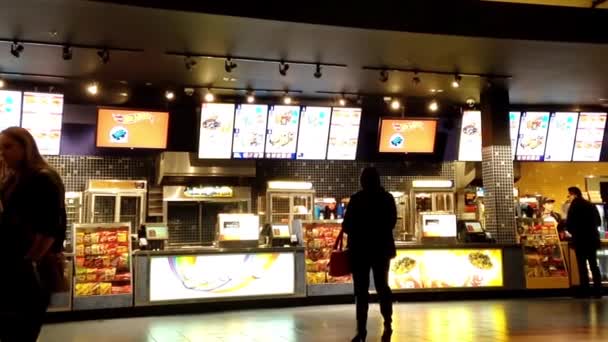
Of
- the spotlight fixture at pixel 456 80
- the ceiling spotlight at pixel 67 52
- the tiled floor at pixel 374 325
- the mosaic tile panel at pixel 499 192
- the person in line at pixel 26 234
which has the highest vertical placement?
the spotlight fixture at pixel 456 80

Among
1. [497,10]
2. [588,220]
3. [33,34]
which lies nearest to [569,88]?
[588,220]

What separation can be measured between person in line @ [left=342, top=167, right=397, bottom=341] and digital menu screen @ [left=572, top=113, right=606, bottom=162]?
24.5 feet

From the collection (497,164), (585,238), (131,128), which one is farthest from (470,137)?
(131,128)

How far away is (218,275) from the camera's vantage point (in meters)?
8.29

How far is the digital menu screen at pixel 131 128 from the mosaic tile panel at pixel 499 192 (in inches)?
214

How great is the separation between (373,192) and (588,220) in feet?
18.0

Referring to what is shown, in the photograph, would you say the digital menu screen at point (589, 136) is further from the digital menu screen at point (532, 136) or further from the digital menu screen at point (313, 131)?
the digital menu screen at point (313, 131)

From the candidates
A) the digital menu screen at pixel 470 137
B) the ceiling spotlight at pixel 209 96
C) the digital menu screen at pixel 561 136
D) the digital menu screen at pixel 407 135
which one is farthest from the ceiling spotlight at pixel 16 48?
the digital menu screen at pixel 561 136

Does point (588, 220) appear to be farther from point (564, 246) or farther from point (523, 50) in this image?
point (523, 50)

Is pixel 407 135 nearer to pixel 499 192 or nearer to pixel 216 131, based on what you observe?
pixel 499 192

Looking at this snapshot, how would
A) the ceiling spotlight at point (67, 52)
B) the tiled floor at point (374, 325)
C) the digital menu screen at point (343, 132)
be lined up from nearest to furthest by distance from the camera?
the tiled floor at point (374, 325), the ceiling spotlight at point (67, 52), the digital menu screen at point (343, 132)

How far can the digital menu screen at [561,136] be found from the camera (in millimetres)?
11211

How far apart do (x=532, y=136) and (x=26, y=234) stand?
10.1m

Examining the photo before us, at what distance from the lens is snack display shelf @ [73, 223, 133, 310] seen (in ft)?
25.9
